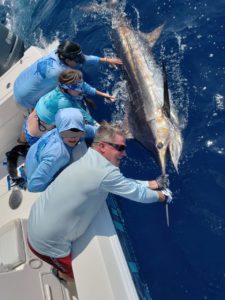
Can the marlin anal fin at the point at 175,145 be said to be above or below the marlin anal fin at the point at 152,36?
below

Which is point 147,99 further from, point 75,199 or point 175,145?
point 75,199

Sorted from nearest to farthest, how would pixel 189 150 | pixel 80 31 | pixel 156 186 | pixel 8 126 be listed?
pixel 156 186, pixel 189 150, pixel 8 126, pixel 80 31

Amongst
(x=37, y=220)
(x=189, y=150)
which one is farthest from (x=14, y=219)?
(x=189, y=150)

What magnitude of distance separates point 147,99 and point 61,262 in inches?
82.2

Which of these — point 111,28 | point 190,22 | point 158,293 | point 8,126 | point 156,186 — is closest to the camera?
point 156,186

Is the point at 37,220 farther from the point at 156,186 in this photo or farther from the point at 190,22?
the point at 190,22

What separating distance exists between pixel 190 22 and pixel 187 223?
2831 mm

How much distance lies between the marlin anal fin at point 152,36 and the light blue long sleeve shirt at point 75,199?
8.68 feet

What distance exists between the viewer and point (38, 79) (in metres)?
4.53

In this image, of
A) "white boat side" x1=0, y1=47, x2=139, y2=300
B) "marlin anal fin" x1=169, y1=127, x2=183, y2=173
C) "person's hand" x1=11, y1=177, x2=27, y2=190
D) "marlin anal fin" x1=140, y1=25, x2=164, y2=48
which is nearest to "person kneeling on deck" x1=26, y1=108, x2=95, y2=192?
"white boat side" x1=0, y1=47, x2=139, y2=300

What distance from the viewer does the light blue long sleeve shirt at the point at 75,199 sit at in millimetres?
3074

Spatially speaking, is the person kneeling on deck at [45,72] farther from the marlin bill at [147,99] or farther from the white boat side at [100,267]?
the white boat side at [100,267]

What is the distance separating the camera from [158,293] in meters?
3.93

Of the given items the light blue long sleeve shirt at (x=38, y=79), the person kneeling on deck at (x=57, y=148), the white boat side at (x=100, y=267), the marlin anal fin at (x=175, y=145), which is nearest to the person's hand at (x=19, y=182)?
the person kneeling on deck at (x=57, y=148)
